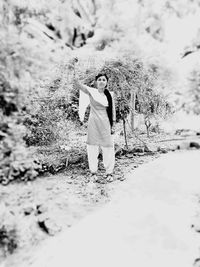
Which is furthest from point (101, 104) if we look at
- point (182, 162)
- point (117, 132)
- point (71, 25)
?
point (71, 25)

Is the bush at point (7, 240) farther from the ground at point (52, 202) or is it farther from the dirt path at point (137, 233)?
the dirt path at point (137, 233)

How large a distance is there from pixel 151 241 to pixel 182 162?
2.46 metres

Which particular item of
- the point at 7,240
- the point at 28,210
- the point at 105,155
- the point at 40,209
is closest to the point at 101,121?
the point at 105,155

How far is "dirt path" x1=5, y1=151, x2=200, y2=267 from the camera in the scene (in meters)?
2.42

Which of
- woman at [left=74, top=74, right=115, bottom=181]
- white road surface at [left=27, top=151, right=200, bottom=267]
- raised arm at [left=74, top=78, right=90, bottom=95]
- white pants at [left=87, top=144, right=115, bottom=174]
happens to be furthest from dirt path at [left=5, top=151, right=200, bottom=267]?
raised arm at [left=74, top=78, right=90, bottom=95]

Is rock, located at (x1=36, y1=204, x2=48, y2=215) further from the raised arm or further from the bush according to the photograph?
the raised arm

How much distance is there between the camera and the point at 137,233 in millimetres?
2770

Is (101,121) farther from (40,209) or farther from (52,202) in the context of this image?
(40,209)

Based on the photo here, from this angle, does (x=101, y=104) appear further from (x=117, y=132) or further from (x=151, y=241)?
(x=117, y=132)

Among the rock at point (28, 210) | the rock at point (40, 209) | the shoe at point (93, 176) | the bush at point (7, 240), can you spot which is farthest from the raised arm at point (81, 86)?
the bush at point (7, 240)

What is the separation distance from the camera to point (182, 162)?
4855mm

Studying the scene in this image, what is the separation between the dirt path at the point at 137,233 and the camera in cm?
242

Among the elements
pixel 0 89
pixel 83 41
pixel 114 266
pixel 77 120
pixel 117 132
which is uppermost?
pixel 83 41

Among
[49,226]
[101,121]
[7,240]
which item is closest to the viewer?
[7,240]
